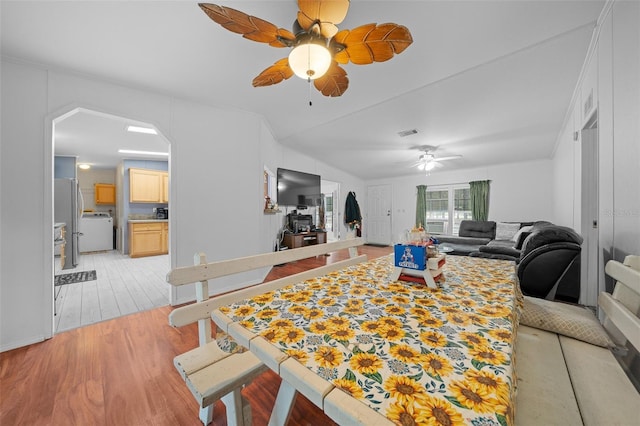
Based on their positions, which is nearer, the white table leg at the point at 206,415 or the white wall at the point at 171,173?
the white table leg at the point at 206,415

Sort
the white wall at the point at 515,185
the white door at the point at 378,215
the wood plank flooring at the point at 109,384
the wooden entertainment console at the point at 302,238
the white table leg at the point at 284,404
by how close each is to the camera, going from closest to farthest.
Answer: the white table leg at the point at 284,404 < the wood plank flooring at the point at 109,384 < the wooden entertainment console at the point at 302,238 < the white wall at the point at 515,185 < the white door at the point at 378,215

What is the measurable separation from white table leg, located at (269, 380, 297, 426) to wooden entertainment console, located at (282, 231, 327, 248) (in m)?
3.42

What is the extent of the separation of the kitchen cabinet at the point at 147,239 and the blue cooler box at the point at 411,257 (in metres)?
5.80

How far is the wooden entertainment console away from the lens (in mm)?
4320

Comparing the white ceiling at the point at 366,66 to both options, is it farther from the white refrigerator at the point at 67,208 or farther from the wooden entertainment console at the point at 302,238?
the wooden entertainment console at the point at 302,238

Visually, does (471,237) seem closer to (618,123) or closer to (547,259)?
(547,259)

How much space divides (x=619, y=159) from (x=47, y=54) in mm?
4218

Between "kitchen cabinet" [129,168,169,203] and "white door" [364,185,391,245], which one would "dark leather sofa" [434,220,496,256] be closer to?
"white door" [364,185,391,245]

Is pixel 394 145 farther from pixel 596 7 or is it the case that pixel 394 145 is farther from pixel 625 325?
pixel 625 325

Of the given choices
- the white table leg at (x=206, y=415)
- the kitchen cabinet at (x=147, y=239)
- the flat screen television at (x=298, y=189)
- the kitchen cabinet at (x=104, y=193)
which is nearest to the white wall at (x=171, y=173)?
the flat screen television at (x=298, y=189)

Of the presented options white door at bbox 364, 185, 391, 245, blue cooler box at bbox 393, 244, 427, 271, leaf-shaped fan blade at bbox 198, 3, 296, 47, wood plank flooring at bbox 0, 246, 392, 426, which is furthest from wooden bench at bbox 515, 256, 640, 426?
white door at bbox 364, 185, 391, 245

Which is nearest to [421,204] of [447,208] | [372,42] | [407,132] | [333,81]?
[447,208]

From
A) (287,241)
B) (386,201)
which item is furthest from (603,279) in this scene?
(386,201)

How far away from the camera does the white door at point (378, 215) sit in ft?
23.7
